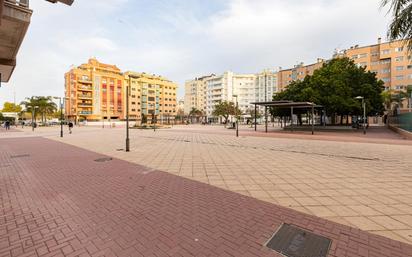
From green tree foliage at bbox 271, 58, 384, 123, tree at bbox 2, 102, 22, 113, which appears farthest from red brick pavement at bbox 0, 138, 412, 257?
tree at bbox 2, 102, 22, 113

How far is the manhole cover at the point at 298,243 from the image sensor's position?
3105 mm

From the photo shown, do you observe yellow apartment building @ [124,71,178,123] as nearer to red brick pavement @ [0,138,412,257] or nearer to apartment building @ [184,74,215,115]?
apartment building @ [184,74,215,115]

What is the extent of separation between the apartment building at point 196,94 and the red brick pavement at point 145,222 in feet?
411

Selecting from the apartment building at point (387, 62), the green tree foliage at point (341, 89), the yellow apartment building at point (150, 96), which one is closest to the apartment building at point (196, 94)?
the yellow apartment building at point (150, 96)

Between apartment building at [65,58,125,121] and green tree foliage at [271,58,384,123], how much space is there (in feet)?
228

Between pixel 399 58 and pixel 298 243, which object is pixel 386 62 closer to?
pixel 399 58

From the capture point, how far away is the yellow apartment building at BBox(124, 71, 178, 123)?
311 ft

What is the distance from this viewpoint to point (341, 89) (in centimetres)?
2916

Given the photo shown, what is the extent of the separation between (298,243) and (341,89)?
3145 centimetres

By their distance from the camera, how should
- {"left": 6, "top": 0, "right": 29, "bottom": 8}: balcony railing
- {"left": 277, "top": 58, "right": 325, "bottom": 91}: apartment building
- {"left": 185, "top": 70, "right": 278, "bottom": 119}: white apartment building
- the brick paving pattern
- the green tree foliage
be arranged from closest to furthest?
the brick paving pattern → {"left": 6, "top": 0, "right": 29, "bottom": 8}: balcony railing → the green tree foliage → {"left": 277, "top": 58, "right": 325, "bottom": 91}: apartment building → {"left": 185, "top": 70, "right": 278, "bottom": 119}: white apartment building

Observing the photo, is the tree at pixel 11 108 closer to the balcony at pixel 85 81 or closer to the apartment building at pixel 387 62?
the balcony at pixel 85 81

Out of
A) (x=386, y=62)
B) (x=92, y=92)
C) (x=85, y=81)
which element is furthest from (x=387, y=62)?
(x=85, y=81)

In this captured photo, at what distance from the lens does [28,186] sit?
250 inches

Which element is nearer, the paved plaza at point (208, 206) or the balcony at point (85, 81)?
the paved plaza at point (208, 206)
